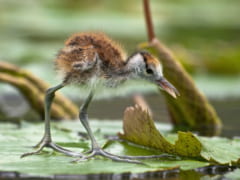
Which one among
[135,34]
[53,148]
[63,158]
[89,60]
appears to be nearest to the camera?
[63,158]

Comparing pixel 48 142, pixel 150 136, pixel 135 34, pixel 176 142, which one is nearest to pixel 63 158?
pixel 48 142

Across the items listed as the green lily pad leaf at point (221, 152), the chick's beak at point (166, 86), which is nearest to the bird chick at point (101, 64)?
the chick's beak at point (166, 86)

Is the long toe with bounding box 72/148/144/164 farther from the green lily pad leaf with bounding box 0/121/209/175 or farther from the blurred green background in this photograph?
the blurred green background

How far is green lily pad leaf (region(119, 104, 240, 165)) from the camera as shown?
412 cm

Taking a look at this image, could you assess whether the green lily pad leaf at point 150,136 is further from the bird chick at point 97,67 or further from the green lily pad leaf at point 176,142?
the bird chick at point 97,67

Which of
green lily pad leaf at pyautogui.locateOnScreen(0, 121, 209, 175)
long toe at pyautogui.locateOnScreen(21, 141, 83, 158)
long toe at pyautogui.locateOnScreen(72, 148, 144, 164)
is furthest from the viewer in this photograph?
long toe at pyautogui.locateOnScreen(21, 141, 83, 158)

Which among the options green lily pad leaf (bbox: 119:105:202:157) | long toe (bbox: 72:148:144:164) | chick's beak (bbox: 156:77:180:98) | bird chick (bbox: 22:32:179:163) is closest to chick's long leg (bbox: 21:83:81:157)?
bird chick (bbox: 22:32:179:163)

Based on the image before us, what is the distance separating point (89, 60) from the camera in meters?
4.27

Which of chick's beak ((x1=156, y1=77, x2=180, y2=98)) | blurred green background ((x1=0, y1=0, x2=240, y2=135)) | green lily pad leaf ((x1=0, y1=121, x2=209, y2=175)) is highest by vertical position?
blurred green background ((x1=0, y1=0, x2=240, y2=135))

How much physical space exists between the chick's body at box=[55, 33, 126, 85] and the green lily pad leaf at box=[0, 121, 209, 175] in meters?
0.48

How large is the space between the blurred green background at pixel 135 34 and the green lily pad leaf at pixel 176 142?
0.78ft

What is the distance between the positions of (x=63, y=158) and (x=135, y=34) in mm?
8574

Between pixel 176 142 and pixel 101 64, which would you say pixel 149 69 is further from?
pixel 176 142

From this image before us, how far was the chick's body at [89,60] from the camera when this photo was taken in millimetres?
4285
